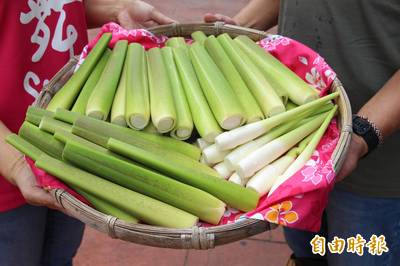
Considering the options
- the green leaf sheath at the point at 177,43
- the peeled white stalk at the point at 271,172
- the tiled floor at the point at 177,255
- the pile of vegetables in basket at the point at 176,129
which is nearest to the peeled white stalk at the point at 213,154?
the pile of vegetables in basket at the point at 176,129

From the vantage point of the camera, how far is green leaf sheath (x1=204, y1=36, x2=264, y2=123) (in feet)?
4.75

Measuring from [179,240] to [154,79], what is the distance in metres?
0.60

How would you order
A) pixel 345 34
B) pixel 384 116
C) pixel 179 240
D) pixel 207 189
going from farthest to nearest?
pixel 345 34
pixel 384 116
pixel 207 189
pixel 179 240

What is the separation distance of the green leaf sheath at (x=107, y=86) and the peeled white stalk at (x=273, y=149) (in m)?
0.42

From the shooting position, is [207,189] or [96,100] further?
[96,100]

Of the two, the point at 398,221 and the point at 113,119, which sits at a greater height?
the point at 113,119

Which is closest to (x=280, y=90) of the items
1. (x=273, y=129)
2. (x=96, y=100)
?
(x=273, y=129)

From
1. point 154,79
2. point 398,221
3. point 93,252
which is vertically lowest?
point 93,252

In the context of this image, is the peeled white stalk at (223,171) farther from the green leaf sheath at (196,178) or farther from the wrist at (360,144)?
the wrist at (360,144)

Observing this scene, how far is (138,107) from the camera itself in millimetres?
1436

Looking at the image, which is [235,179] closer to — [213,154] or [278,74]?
[213,154]

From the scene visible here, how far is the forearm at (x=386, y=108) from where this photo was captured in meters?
1.41

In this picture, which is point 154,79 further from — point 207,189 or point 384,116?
point 384,116

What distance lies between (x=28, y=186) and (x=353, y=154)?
0.85 m
